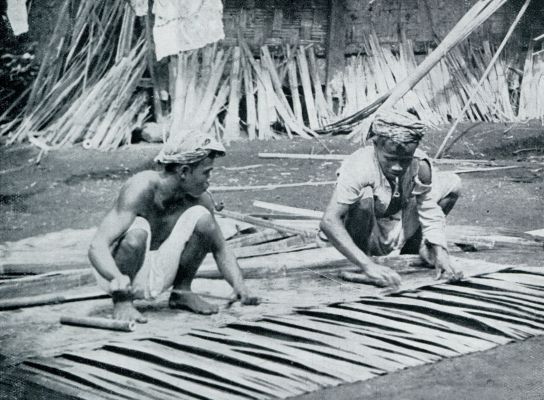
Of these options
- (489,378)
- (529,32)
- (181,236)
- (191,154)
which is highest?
(529,32)

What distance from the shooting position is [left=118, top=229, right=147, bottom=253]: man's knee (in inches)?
133

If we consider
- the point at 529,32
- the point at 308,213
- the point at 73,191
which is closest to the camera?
the point at 308,213

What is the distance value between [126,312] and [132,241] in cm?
28

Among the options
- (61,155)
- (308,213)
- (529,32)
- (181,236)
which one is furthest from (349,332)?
(529,32)

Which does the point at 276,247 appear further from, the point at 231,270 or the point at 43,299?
the point at 43,299

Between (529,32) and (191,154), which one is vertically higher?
(529,32)

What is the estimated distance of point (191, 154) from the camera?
137 inches

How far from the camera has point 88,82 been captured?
25.9ft

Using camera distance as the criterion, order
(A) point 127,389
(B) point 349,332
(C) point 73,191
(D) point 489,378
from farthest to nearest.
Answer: (C) point 73,191, (B) point 349,332, (D) point 489,378, (A) point 127,389

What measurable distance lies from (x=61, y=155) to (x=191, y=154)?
13.3ft

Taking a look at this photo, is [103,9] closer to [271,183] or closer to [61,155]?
[61,155]

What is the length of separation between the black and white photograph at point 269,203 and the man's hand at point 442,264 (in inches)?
0.4

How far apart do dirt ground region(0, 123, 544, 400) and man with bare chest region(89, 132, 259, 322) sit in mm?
1185

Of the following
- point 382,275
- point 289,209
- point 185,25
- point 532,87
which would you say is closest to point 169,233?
point 382,275
